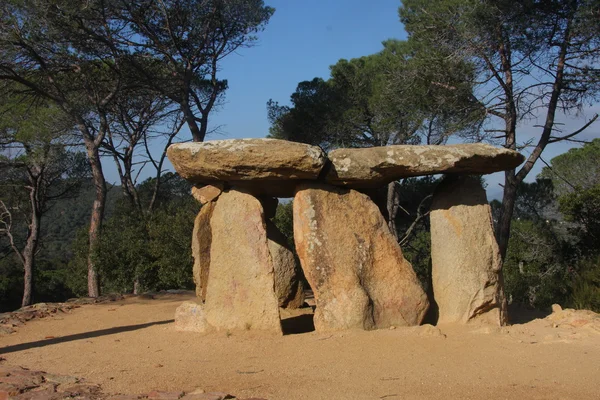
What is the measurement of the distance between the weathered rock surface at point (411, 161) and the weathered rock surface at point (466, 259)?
0.52 m

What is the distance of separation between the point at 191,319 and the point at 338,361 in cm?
244

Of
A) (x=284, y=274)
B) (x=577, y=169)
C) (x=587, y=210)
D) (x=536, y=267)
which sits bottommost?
(x=536, y=267)

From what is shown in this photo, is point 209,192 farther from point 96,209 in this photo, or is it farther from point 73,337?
point 96,209

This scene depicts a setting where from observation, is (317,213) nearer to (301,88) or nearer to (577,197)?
(577,197)

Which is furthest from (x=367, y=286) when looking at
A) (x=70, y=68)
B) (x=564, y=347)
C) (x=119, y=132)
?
(x=119, y=132)

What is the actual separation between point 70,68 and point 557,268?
11942mm

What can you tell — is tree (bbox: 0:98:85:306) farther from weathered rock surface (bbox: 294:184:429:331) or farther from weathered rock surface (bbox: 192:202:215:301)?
weathered rock surface (bbox: 294:184:429:331)

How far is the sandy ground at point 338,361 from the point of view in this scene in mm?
5020

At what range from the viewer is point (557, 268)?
12508 mm

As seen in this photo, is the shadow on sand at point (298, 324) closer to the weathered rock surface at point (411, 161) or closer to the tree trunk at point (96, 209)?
the weathered rock surface at point (411, 161)

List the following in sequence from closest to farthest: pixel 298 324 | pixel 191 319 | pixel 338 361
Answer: pixel 338 361
pixel 191 319
pixel 298 324

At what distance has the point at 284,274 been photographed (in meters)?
9.62

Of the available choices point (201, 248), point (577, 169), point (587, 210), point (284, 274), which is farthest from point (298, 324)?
point (577, 169)

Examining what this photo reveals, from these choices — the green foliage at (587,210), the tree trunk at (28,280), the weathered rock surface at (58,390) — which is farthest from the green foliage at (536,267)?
the tree trunk at (28,280)
